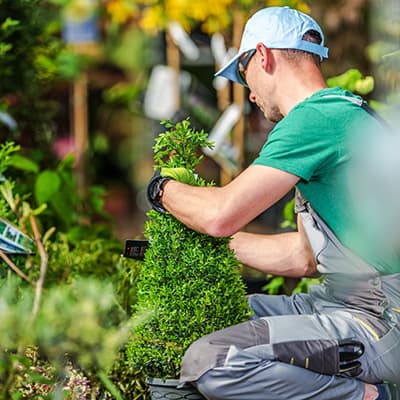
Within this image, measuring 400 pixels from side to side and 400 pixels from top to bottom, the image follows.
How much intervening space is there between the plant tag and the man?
167mm

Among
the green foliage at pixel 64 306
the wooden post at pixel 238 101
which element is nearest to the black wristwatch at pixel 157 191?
the green foliage at pixel 64 306

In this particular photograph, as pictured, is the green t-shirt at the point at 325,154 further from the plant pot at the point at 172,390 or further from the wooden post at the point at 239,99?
the wooden post at the point at 239,99

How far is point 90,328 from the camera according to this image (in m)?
1.81

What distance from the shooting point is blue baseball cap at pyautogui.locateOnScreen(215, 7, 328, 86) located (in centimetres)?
242

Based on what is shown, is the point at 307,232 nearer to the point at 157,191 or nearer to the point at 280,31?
the point at 157,191

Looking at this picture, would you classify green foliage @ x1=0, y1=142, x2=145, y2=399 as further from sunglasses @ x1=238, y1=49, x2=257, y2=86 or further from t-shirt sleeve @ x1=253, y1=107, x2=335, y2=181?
sunglasses @ x1=238, y1=49, x2=257, y2=86

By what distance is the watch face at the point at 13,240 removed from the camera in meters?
2.75

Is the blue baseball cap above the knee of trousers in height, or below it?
above

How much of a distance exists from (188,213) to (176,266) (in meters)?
0.15

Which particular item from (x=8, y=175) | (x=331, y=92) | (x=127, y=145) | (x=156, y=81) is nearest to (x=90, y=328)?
(x=331, y=92)

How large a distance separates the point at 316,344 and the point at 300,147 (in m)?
0.51

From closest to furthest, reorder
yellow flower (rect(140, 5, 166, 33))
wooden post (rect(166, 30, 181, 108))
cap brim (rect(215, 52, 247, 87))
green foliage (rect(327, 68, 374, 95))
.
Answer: cap brim (rect(215, 52, 247, 87)) → green foliage (rect(327, 68, 374, 95)) → yellow flower (rect(140, 5, 166, 33)) → wooden post (rect(166, 30, 181, 108))

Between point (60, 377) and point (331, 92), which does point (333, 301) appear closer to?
point (331, 92)

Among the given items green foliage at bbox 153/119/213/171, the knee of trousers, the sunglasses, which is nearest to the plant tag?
green foliage at bbox 153/119/213/171
